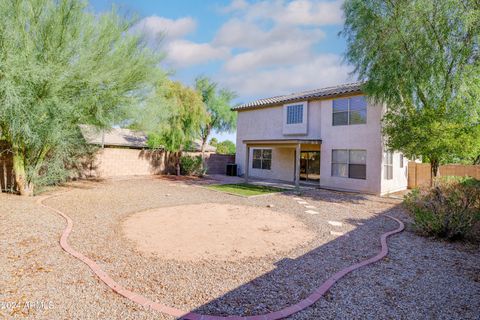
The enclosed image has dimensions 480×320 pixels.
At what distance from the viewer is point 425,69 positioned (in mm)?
10289

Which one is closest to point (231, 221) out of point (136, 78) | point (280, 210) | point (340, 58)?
point (280, 210)

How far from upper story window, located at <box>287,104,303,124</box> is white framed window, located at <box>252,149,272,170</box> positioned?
311 cm

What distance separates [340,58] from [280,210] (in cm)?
831

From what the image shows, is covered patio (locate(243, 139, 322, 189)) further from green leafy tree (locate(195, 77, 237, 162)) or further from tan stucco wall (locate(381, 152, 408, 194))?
green leafy tree (locate(195, 77, 237, 162))

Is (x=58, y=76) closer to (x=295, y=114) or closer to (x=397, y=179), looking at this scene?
(x=295, y=114)

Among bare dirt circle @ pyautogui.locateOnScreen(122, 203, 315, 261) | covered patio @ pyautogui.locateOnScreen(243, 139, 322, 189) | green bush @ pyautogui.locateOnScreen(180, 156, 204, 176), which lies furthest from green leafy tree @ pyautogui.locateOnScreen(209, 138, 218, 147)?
bare dirt circle @ pyautogui.locateOnScreen(122, 203, 315, 261)

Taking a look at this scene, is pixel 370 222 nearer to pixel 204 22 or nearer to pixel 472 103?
pixel 472 103

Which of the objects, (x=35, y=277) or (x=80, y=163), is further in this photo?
(x=80, y=163)

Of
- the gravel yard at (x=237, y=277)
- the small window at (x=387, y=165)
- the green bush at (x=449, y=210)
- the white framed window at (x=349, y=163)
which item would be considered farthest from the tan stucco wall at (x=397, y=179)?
the gravel yard at (x=237, y=277)

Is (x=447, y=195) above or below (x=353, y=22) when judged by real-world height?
below

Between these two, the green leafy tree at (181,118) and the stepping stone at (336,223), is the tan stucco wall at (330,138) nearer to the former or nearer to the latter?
the green leafy tree at (181,118)

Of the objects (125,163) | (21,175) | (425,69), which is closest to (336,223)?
(425,69)

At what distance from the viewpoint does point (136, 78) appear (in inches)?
405

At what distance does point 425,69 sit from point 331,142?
556cm
